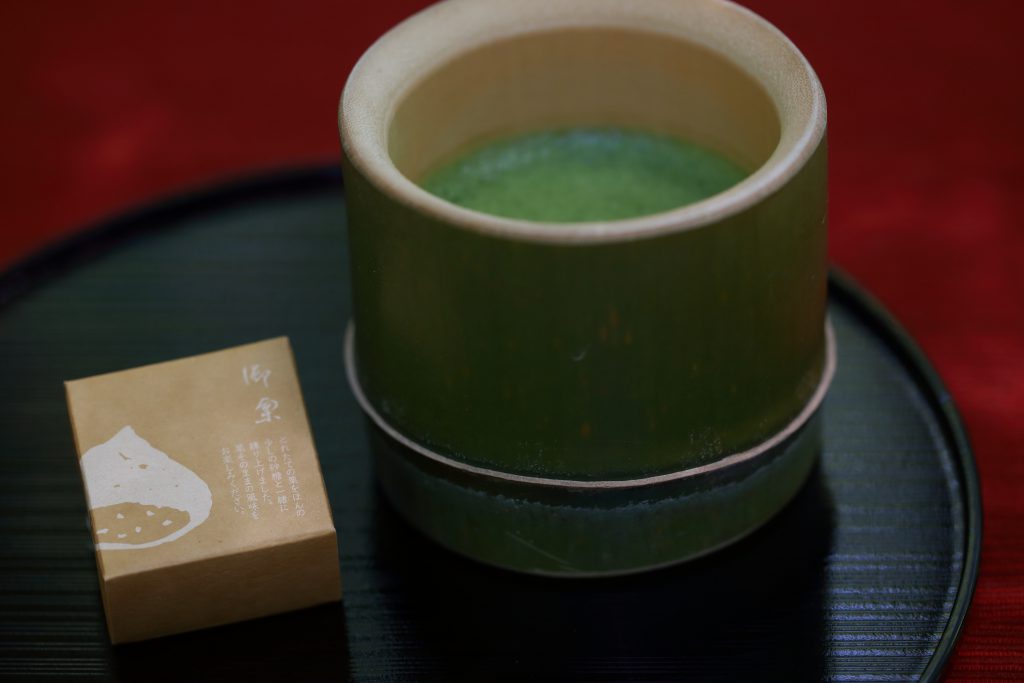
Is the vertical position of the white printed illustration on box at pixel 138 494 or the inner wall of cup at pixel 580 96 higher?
the inner wall of cup at pixel 580 96

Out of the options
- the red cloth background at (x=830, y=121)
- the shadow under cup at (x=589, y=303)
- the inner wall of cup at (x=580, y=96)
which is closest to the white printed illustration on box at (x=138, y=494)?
the shadow under cup at (x=589, y=303)

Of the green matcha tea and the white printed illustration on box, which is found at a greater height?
the green matcha tea

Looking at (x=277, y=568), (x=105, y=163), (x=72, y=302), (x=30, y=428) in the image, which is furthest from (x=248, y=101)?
(x=277, y=568)

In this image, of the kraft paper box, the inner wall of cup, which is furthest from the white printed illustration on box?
the inner wall of cup

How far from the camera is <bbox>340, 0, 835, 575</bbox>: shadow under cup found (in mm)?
756

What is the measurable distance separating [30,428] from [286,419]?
21cm

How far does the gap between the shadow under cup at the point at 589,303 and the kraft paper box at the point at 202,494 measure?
0.20 feet

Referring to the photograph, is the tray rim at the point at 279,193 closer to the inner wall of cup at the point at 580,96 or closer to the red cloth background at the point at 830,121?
the red cloth background at the point at 830,121

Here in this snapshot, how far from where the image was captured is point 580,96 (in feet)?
3.18

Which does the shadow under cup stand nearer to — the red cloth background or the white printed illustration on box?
the white printed illustration on box

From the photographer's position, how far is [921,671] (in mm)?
810

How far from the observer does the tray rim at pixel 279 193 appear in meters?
0.90

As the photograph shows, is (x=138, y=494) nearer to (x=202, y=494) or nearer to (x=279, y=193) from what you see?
(x=202, y=494)

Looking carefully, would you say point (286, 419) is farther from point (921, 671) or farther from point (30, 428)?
point (921, 671)
